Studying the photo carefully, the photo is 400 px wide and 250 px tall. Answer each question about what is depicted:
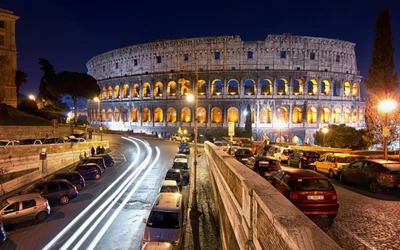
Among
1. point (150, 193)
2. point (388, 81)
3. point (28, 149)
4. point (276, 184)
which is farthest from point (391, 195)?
point (28, 149)

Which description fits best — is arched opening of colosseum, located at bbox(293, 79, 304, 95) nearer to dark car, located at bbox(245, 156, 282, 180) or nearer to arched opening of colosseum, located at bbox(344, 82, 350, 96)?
arched opening of colosseum, located at bbox(344, 82, 350, 96)

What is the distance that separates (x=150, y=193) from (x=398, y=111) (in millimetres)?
23004

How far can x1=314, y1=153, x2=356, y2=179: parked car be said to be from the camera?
17094 millimetres

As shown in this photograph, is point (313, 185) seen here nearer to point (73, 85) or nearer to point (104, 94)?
point (73, 85)

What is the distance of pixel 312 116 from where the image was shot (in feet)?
193

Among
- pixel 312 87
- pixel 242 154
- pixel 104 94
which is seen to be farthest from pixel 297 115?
pixel 104 94

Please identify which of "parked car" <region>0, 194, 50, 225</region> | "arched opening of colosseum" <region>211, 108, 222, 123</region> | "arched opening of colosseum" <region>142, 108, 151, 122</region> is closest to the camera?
"parked car" <region>0, 194, 50, 225</region>

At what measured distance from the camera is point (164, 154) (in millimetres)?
35938

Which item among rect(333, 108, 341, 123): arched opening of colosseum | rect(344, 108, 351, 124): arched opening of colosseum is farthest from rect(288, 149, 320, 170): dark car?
rect(344, 108, 351, 124): arched opening of colosseum

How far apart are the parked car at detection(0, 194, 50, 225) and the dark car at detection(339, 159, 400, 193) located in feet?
49.0

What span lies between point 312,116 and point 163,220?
51902 mm

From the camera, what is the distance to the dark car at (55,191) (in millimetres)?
Result: 17297

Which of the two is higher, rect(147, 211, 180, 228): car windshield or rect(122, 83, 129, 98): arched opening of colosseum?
rect(122, 83, 129, 98): arched opening of colosseum

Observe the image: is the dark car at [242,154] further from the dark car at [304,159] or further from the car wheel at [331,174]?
the car wheel at [331,174]
